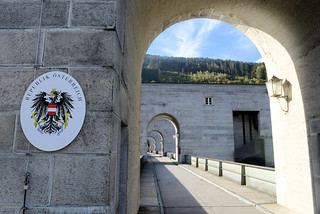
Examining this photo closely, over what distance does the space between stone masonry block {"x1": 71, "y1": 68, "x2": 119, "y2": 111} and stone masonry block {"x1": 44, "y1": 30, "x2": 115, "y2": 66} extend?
88 mm

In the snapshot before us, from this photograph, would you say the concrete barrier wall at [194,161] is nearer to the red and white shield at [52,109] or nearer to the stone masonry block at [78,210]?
the stone masonry block at [78,210]

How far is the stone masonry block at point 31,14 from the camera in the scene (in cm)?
239

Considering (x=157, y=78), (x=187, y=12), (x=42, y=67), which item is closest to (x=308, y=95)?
(x=187, y=12)

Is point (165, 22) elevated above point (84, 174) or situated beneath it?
elevated above

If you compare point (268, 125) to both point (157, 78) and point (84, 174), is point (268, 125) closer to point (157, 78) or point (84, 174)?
point (84, 174)

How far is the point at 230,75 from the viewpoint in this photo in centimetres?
9619

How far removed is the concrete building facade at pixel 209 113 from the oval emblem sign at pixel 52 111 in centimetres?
2098

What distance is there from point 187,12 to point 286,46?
2.43 metres

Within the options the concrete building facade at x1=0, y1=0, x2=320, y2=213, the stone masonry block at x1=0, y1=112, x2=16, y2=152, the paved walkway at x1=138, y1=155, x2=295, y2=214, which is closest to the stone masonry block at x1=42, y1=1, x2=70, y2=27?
the concrete building facade at x1=0, y1=0, x2=320, y2=213

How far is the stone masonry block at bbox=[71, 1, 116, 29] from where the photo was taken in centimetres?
234

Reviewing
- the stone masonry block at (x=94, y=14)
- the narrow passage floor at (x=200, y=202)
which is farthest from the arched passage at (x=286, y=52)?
the stone masonry block at (x=94, y=14)

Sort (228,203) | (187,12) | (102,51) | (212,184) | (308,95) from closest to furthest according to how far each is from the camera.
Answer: (102,51) < (308,95) < (187,12) < (228,203) < (212,184)

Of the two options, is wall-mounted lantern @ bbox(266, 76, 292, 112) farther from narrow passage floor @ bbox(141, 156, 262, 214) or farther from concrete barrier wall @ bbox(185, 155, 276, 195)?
narrow passage floor @ bbox(141, 156, 262, 214)

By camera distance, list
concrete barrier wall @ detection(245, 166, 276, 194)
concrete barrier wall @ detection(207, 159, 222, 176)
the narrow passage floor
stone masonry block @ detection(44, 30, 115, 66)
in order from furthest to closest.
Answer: concrete barrier wall @ detection(207, 159, 222, 176)
concrete barrier wall @ detection(245, 166, 276, 194)
the narrow passage floor
stone masonry block @ detection(44, 30, 115, 66)
